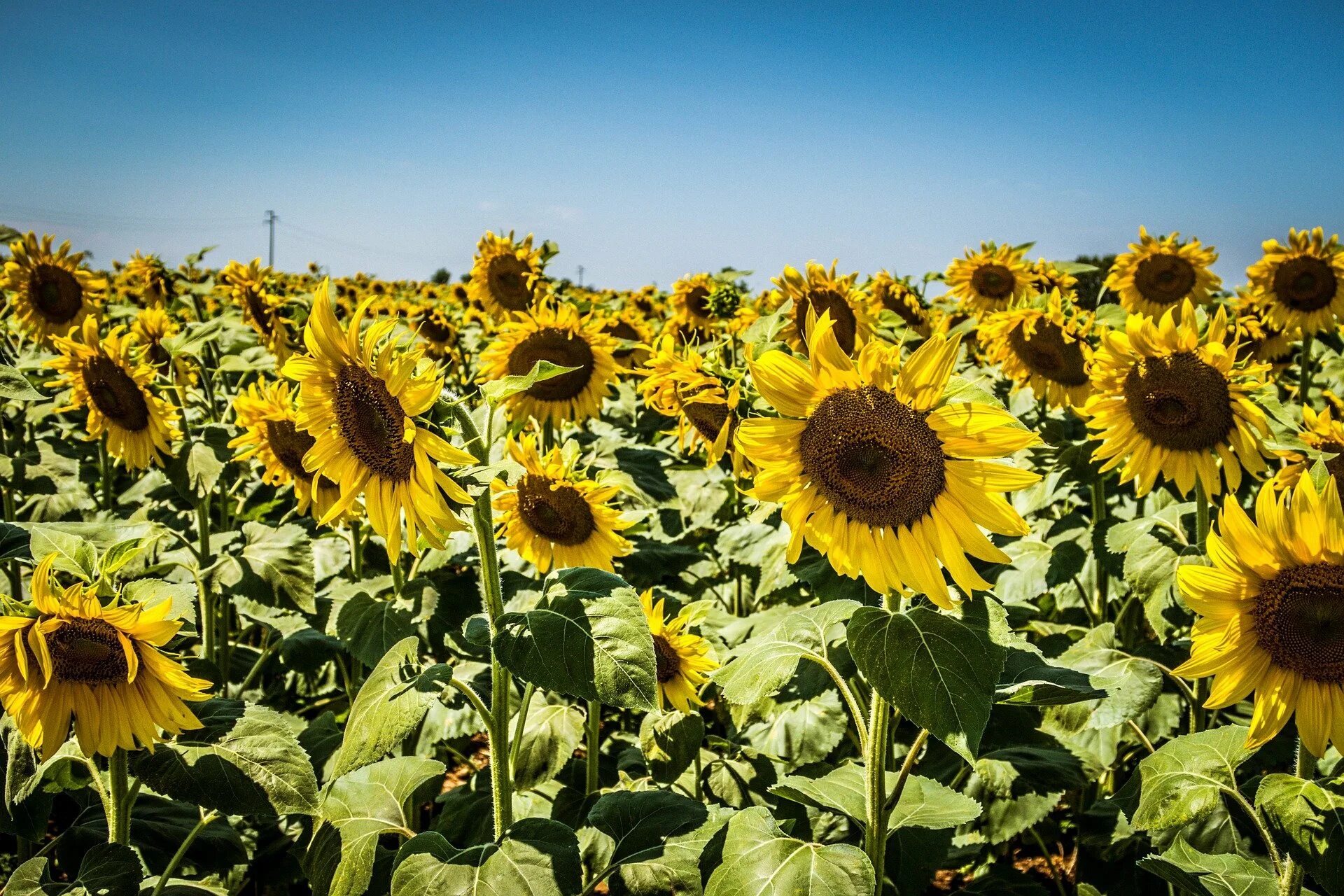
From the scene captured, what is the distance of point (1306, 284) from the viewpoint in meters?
4.91

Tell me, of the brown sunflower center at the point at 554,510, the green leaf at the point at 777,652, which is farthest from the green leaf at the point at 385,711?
A: the brown sunflower center at the point at 554,510

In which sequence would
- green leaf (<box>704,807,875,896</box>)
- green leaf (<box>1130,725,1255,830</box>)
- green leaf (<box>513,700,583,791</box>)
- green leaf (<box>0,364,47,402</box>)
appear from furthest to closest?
green leaf (<box>513,700,583,791</box>) < green leaf (<box>0,364,47,402</box>) < green leaf (<box>1130,725,1255,830</box>) < green leaf (<box>704,807,875,896</box>)

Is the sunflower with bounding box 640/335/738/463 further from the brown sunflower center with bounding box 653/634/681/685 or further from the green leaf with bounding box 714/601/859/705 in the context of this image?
the green leaf with bounding box 714/601/859/705

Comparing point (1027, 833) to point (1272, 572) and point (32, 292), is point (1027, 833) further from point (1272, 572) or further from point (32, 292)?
point (32, 292)

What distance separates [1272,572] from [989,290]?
152 inches

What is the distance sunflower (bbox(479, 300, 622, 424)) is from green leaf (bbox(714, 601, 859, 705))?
2127 millimetres

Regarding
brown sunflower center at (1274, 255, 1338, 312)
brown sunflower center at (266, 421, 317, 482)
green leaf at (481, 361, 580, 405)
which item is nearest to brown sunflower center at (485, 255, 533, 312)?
brown sunflower center at (266, 421, 317, 482)

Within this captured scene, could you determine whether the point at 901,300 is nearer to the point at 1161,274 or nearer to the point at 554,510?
the point at 1161,274

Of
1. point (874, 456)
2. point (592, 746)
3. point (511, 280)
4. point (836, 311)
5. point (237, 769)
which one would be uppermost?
point (511, 280)

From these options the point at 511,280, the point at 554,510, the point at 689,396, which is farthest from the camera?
the point at 511,280

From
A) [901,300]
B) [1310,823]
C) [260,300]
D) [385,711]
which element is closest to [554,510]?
[385,711]

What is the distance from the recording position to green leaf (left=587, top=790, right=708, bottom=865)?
2.14 m

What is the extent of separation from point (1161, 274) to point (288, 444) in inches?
185

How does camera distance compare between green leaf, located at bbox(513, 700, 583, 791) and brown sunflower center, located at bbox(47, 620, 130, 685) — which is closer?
brown sunflower center, located at bbox(47, 620, 130, 685)
